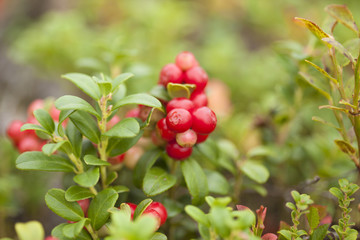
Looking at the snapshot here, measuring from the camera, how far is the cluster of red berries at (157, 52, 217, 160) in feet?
2.41

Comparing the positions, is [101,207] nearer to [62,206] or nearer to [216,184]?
[62,206]

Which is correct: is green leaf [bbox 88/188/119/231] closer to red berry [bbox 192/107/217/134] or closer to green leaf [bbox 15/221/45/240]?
green leaf [bbox 15/221/45/240]

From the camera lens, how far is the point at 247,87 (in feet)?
5.80

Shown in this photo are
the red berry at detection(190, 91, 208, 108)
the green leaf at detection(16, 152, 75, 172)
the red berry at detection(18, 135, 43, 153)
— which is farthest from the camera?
the red berry at detection(18, 135, 43, 153)

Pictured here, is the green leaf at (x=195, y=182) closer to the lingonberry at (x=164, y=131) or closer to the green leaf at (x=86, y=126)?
the lingonberry at (x=164, y=131)

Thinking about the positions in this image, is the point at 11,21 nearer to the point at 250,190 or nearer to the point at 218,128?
the point at 218,128

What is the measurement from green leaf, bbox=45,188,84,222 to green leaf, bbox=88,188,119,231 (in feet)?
0.09

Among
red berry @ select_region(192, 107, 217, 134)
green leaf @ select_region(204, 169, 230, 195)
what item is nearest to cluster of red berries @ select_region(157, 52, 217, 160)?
red berry @ select_region(192, 107, 217, 134)

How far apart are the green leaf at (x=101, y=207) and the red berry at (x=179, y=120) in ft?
0.58

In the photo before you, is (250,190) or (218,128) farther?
(218,128)

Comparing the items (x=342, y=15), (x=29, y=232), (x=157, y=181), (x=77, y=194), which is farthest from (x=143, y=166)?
(x=342, y=15)

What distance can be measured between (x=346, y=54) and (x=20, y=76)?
5.96ft

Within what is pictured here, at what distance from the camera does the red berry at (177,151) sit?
0.80 meters

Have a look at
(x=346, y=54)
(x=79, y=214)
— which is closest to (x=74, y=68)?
(x=79, y=214)
